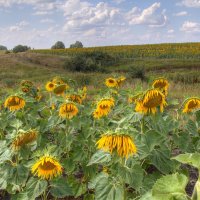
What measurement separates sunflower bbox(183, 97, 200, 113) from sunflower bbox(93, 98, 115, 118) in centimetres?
72

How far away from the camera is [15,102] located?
450cm

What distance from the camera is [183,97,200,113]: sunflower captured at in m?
3.99

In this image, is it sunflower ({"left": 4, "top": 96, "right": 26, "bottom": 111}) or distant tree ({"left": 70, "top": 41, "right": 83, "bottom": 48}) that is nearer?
sunflower ({"left": 4, "top": 96, "right": 26, "bottom": 111})

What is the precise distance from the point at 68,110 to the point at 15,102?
2.28ft

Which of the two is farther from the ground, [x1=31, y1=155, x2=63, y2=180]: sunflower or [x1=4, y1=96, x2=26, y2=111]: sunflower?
[x1=4, y1=96, x2=26, y2=111]: sunflower

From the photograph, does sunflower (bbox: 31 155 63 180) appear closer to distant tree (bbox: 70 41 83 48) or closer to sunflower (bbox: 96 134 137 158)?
sunflower (bbox: 96 134 137 158)

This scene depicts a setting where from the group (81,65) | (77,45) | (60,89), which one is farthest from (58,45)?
(60,89)

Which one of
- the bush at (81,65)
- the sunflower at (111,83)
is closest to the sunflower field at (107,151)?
the sunflower at (111,83)

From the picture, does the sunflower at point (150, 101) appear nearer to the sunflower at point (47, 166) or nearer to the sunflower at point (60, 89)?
the sunflower at point (47, 166)

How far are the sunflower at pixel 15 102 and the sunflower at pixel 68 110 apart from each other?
546mm

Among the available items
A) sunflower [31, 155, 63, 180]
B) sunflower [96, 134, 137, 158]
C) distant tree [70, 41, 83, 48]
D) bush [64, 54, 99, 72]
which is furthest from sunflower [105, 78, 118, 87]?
distant tree [70, 41, 83, 48]

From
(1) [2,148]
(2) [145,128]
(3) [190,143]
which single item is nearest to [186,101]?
(3) [190,143]

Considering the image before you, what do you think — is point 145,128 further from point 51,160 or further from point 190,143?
point 51,160

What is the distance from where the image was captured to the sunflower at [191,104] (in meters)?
3.99
